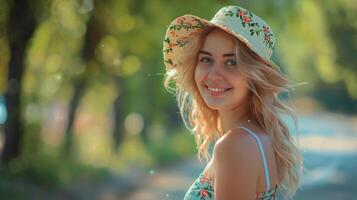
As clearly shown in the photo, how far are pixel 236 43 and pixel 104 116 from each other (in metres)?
12.5

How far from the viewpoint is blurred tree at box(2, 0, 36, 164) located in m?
7.31

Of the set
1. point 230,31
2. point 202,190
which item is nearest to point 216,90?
point 230,31

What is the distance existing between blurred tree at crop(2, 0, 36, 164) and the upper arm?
6.10 m

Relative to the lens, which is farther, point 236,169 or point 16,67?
point 16,67

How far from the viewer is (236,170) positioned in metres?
1.55

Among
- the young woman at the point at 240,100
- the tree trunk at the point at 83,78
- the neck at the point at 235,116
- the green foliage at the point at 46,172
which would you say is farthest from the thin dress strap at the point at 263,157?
the tree trunk at the point at 83,78

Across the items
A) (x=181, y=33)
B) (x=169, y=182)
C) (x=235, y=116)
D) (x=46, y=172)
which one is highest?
(x=169, y=182)

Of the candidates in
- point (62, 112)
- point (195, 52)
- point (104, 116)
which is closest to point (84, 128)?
point (62, 112)

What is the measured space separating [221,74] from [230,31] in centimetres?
12

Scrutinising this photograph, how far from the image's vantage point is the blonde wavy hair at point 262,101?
1.69 meters

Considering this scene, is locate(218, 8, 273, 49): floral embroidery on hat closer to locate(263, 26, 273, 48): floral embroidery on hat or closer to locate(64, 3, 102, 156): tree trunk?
locate(263, 26, 273, 48): floral embroidery on hat

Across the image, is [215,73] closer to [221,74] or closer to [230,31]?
[221,74]

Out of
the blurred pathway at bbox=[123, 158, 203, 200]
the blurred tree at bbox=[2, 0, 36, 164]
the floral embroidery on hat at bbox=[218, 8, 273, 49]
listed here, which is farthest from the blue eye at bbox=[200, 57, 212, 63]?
the blurred pathway at bbox=[123, 158, 203, 200]

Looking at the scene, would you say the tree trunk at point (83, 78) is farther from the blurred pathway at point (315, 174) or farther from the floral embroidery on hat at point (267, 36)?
the floral embroidery on hat at point (267, 36)
